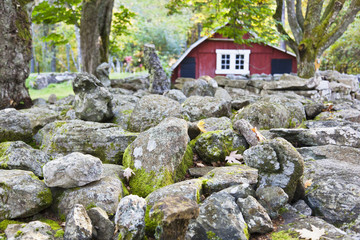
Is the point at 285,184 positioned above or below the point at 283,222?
above

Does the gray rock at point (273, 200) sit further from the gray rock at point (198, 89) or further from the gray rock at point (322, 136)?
the gray rock at point (198, 89)

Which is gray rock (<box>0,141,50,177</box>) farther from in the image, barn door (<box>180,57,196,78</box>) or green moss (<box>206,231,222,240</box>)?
barn door (<box>180,57,196,78</box>)

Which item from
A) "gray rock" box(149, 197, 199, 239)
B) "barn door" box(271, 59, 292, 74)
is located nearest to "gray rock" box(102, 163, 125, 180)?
"gray rock" box(149, 197, 199, 239)

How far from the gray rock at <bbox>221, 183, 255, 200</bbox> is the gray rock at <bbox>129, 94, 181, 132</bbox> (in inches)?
103

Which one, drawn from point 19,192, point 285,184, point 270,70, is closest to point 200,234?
point 285,184

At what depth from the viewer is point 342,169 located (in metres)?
3.81

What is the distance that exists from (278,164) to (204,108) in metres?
3.12

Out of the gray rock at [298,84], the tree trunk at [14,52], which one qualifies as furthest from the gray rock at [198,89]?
the tree trunk at [14,52]

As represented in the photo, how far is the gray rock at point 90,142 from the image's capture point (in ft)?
15.4

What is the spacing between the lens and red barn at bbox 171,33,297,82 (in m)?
20.9

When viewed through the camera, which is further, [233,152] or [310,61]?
[310,61]

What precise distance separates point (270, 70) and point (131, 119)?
58.6 feet

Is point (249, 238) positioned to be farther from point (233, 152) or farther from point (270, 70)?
point (270, 70)

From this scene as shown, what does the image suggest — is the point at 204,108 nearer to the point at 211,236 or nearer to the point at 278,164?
the point at 278,164
